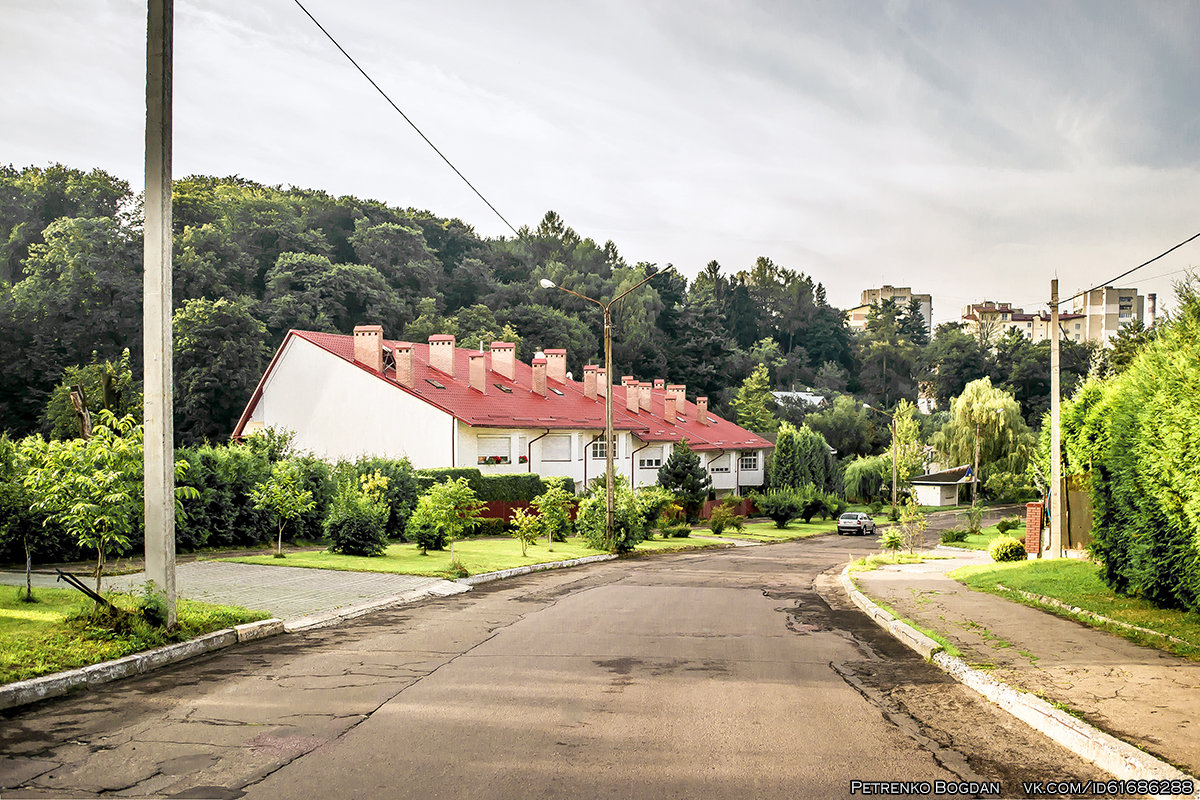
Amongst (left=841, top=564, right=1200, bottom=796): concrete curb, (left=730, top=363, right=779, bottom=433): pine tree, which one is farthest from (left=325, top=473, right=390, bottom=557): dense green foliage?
(left=730, top=363, right=779, bottom=433): pine tree

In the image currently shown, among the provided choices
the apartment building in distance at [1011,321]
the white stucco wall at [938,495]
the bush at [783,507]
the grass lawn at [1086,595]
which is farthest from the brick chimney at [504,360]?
the apartment building in distance at [1011,321]

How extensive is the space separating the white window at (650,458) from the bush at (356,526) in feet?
108

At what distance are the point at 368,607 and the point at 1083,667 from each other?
9.81 meters

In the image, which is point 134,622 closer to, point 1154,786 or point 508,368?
point 1154,786

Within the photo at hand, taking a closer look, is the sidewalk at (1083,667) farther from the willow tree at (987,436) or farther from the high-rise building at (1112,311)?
the high-rise building at (1112,311)

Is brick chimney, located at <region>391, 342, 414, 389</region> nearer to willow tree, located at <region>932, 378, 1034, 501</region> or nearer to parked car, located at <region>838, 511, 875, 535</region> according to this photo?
parked car, located at <region>838, 511, 875, 535</region>

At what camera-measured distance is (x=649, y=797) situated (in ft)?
17.7

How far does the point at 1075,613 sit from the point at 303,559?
15754 mm

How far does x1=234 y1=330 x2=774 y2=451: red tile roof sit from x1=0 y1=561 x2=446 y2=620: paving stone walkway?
70.8 feet

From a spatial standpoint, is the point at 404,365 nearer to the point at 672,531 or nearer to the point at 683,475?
the point at 672,531

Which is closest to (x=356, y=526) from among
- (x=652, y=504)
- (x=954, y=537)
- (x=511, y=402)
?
(x=652, y=504)

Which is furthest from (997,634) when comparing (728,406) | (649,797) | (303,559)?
(728,406)

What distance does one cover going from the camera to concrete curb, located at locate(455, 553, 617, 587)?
1909 centimetres

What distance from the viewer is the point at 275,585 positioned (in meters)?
16.0
